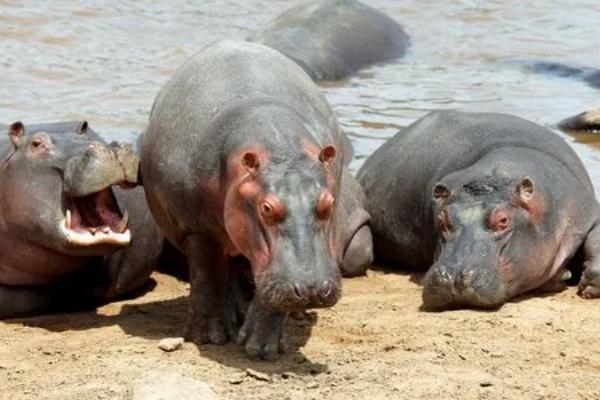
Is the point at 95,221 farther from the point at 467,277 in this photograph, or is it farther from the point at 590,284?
the point at 590,284

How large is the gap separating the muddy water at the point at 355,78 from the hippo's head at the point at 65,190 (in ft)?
11.7

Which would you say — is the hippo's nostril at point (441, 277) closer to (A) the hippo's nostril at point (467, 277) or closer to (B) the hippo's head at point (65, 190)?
(A) the hippo's nostril at point (467, 277)

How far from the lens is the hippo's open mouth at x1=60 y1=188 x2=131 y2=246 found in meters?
A: 6.74

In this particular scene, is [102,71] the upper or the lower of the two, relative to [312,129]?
lower

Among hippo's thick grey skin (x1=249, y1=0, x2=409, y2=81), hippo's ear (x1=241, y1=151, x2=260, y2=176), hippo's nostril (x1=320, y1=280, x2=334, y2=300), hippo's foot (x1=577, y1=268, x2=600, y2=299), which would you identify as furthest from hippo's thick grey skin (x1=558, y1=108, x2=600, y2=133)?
hippo's nostril (x1=320, y1=280, x2=334, y2=300)

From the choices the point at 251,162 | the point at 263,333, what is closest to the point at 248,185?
the point at 251,162

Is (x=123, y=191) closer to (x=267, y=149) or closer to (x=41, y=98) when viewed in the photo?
(x=267, y=149)

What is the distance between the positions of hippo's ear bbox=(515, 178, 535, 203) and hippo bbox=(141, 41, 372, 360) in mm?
951

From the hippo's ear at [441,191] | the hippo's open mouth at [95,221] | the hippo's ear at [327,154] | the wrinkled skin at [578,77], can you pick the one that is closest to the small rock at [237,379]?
the hippo's ear at [327,154]

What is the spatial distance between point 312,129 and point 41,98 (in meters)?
6.59

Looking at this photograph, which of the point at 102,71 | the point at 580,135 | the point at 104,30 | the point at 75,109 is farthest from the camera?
the point at 104,30

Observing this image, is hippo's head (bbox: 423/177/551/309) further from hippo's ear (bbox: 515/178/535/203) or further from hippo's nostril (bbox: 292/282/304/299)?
hippo's nostril (bbox: 292/282/304/299)

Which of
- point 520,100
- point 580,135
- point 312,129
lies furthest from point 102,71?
point 312,129

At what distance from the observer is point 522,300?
726cm
